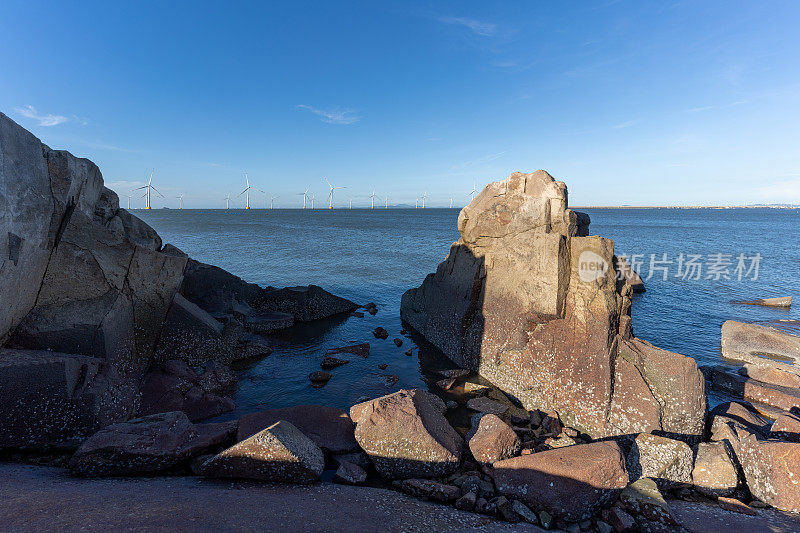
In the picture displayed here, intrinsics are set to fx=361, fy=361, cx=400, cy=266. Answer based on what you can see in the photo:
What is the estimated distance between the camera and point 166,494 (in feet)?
21.3

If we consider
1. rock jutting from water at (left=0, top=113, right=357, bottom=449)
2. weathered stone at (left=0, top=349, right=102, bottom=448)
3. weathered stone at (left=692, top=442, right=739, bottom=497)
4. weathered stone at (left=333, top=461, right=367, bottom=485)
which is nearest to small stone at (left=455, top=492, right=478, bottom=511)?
weathered stone at (left=333, top=461, right=367, bottom=485)

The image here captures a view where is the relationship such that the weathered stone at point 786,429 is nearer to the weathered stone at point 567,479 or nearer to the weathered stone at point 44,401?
the weathered stone at point 567,479

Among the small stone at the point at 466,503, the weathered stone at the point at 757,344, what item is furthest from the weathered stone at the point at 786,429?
the small stone at the point at 466,503

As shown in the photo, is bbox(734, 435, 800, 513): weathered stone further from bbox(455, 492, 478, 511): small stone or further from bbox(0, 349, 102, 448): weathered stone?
bbox(0, 349, 102, 448): weathered stone

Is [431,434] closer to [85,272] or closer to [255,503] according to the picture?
[255,503]

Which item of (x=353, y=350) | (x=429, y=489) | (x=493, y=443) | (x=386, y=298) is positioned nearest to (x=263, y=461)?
(x=429, y=489)

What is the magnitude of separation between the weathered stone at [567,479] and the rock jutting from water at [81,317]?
8674 mm

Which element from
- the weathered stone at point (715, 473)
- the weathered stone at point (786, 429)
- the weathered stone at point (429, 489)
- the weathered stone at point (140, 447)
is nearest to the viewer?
the weathered stone at point (140, 447)

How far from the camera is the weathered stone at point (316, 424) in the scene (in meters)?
9.23

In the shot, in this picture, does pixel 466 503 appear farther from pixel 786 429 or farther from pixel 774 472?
pixel 786 429

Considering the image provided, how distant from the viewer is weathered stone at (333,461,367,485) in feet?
26.7

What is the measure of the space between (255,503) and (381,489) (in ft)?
8.86

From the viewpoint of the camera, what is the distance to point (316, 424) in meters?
9.88

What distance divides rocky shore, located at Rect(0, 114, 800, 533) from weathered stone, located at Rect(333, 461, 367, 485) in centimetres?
4
